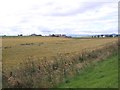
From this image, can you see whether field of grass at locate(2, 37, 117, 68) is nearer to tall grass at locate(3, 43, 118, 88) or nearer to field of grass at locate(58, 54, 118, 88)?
tall grass at locate(3, 43, 118, 88)

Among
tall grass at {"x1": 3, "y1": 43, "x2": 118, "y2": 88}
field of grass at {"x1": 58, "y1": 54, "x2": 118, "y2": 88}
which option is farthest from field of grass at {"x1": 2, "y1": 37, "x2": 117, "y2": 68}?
field of grass at {"x1": 58, "y1": 54, "x2": 118, "y2": 88}

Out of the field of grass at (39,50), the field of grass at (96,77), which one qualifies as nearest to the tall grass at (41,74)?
the field of grass at (96,77)

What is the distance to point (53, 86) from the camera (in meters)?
17.5

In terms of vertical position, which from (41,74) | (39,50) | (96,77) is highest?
(41,74)

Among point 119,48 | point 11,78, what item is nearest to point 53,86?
point 11,78

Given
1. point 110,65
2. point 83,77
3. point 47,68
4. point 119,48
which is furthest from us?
point 119,48

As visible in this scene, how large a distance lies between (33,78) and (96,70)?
4.92 m

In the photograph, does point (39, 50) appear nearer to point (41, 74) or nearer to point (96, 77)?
point (41, 74)

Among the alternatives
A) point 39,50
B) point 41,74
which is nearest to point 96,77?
point 41,74

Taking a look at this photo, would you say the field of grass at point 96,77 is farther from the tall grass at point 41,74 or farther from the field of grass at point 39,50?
the field of grass at point 39,50

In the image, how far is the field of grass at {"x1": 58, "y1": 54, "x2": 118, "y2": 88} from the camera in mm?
15922

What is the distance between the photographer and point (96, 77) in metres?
18.4

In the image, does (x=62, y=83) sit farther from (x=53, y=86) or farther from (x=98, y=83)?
(x=98, y=83)

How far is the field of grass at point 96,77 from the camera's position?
1592cm
